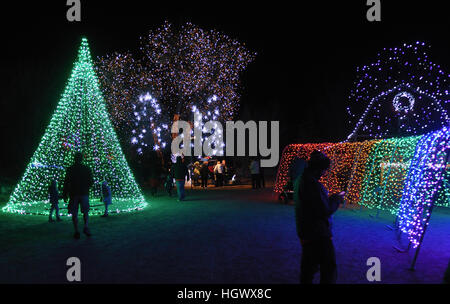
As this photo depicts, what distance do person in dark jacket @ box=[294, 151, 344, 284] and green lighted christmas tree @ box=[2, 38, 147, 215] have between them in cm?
884

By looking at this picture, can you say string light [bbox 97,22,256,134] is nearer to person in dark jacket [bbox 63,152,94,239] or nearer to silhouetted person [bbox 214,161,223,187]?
silhouetted person [bbox 214,161,223,187]

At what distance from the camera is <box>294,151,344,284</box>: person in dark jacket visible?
11.8 feet

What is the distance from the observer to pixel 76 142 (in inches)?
473

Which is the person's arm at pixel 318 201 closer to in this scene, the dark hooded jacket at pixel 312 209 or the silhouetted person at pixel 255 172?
the dark hooded jacket at pixel 312 209

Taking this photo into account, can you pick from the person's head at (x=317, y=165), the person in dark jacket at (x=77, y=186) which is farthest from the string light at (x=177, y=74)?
the person's head at (x=317, y=165)

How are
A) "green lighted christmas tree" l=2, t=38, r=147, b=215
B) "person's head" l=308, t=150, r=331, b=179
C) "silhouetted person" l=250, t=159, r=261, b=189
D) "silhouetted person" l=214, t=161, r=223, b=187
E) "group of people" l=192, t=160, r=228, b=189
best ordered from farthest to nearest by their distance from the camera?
"silhouetted person" l=214, t=161, r=223, b=187, "group of people" l=192, t=160, r=228, b=189, "silhouetted person" l=250, t=159, r=261, b=189, "green lighted christmas tree" l=2, t=38, r=147, b=215, "person's head" l=308, t=150, r=331, b=179

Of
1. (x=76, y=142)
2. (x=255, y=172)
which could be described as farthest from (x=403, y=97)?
(x=76, y=142)

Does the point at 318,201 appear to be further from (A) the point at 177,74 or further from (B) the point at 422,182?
(A) the point at 177,74

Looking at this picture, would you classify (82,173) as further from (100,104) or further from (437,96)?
(437,96)

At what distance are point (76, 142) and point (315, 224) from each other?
10314 mm

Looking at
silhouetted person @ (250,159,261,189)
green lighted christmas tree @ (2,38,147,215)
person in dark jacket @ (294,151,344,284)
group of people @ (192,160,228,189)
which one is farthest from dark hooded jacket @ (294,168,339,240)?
group of people @ (192,160,228,189)
